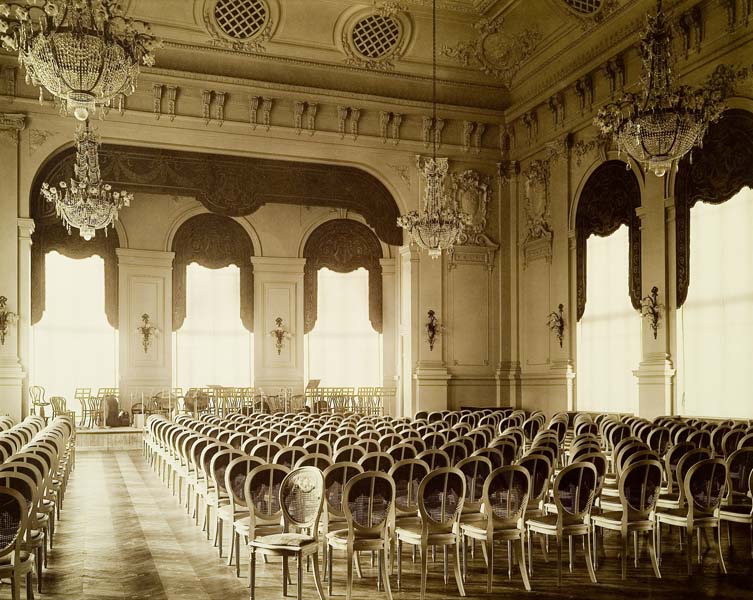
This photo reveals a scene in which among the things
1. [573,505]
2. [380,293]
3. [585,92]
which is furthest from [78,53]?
[380,293]

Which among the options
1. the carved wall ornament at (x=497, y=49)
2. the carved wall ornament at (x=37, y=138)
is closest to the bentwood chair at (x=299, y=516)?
the carved wall ornament at (x=37, y=138)

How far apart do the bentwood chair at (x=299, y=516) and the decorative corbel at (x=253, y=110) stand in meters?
12.7

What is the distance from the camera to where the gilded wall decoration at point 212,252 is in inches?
889

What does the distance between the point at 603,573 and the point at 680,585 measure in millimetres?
629

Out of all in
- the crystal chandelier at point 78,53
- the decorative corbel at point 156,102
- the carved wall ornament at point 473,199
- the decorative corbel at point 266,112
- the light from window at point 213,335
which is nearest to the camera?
the crystal chandelier at point 78,53

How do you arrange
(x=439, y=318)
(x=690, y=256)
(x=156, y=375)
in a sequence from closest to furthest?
(x=690, y=256) < (x=439, y=318) < (x=156, y=375)

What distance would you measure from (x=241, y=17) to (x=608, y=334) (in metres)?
10.1

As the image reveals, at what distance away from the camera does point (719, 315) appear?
13.0 meters

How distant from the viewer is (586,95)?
16297mm

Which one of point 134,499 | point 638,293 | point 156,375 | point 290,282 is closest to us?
point 134,499

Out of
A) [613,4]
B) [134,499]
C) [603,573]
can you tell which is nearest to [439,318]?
[613,4]

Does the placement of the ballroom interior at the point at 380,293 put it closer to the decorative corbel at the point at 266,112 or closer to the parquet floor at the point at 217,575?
the parquet floor at the point at 217,575

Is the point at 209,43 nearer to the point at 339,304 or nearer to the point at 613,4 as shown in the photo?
the point at 613,4

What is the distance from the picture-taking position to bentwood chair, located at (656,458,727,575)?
649 centimetres
